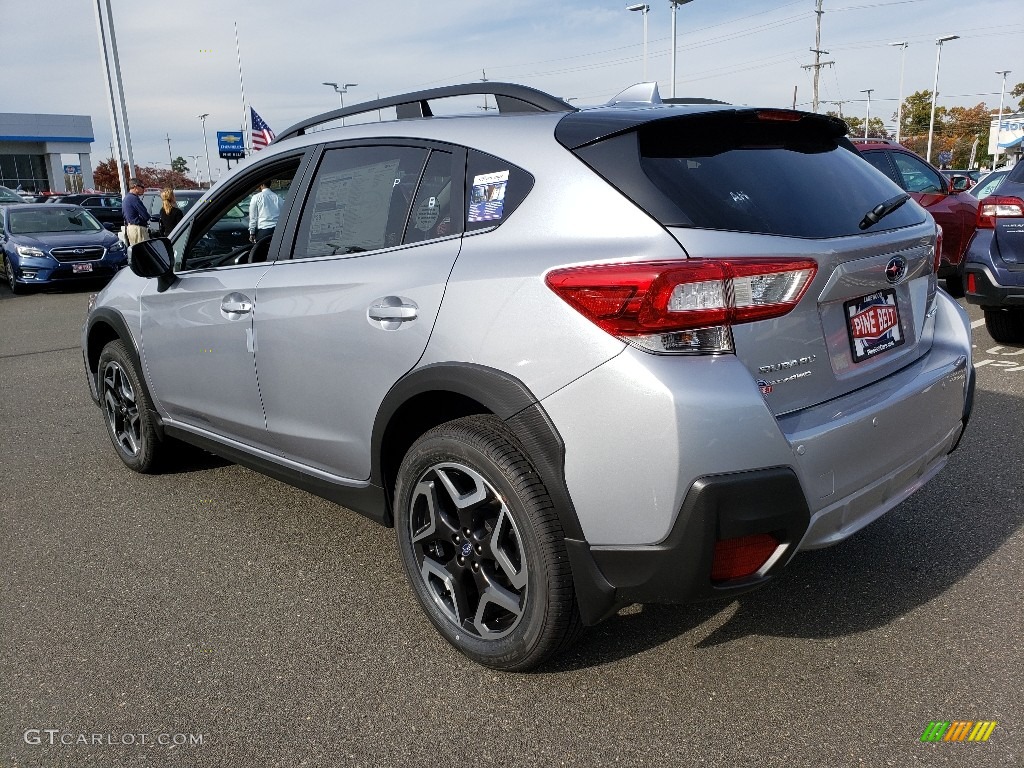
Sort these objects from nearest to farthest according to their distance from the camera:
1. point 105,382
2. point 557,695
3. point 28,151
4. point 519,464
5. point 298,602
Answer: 1. point 519,464
2. point 557,695
3. point 298,602
4. point 105,382
5. point 28,151

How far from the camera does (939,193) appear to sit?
1009 cm

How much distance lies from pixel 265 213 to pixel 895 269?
2.64 meters

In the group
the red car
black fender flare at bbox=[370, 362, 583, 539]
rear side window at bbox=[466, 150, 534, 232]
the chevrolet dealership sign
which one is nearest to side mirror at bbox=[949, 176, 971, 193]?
the red car

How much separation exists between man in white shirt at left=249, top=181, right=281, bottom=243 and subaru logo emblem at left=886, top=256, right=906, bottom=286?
234 centimetres


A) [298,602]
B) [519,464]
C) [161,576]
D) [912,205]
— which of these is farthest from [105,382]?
[912,205]

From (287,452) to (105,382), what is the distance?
2.04m

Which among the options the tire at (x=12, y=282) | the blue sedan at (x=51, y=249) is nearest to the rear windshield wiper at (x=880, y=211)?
the blue sedan at (x=51, y=249)

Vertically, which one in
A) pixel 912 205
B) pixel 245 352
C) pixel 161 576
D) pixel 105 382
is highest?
pixel 912 205

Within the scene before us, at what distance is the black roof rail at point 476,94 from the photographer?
2889 mm

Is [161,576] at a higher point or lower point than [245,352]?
lower

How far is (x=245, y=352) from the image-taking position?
3.52 meters

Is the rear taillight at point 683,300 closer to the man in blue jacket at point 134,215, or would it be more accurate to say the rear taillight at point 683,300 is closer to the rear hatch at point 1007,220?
the rear hatch at point 1007,220

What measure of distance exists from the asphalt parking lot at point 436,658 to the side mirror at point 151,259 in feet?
3.82

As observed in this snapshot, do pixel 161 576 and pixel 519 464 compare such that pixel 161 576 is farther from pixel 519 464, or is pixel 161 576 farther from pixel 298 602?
pixel 519 464
